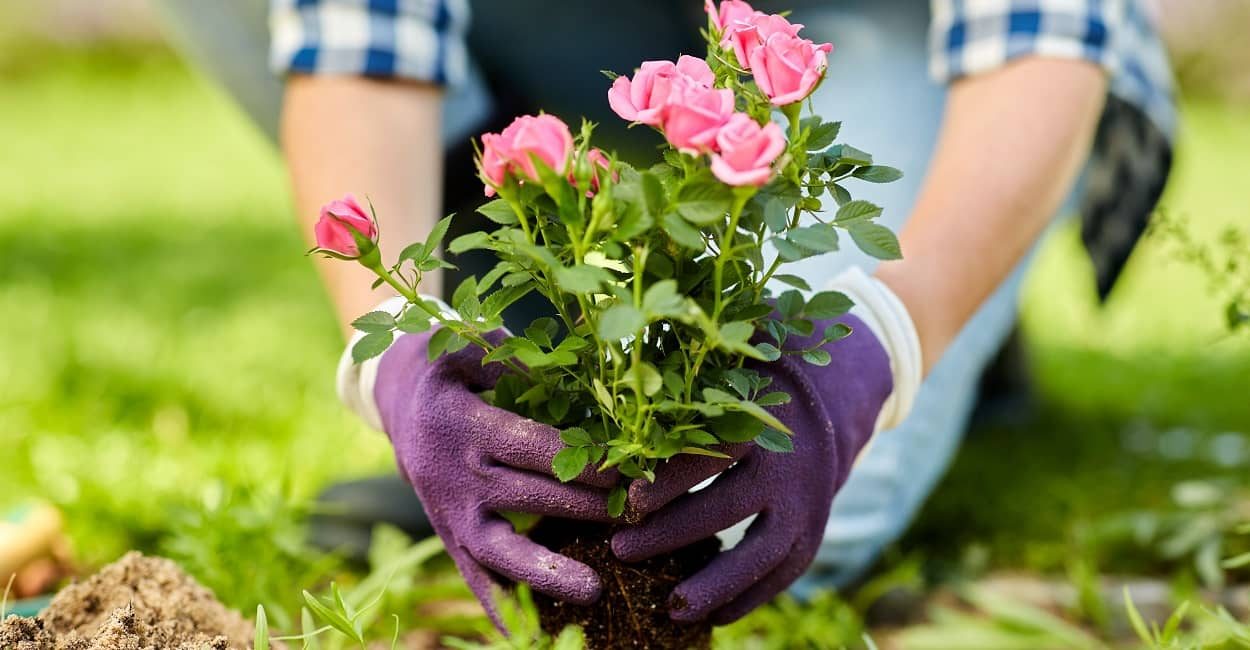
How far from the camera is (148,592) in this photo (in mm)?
1261

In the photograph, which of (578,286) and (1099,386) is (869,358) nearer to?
(578,286)

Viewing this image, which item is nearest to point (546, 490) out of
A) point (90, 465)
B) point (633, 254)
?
point (633, 254)

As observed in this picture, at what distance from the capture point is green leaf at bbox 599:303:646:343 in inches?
35.7

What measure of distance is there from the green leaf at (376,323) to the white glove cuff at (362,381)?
26 cm

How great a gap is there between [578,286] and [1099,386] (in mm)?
2705

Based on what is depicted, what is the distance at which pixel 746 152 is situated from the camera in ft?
2.98

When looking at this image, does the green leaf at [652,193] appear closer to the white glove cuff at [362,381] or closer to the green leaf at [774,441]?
the green leaf at [774,441]

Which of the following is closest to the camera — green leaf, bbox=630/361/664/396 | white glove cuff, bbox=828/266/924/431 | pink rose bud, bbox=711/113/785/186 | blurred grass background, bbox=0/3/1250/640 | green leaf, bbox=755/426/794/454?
pink rose bud, bbox=711/113/785/186

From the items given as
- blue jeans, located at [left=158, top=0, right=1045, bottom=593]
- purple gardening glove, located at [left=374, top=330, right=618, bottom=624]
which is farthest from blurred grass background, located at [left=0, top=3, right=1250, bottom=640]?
purple gardening glove, located at [left=374, top=330, right=618, bottom=624]

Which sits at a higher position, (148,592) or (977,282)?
(977,282)

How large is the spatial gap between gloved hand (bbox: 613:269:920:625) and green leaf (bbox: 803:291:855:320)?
12 centimetres

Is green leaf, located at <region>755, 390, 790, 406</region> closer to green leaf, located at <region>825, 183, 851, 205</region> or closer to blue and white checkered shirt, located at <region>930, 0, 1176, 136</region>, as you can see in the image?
green leaf, located at <region>825, 183, 851, 205</region>

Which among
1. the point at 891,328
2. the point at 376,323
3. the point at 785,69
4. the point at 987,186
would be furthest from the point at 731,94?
the point at 987,186

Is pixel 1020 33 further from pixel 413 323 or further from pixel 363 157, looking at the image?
pixel 413 323
